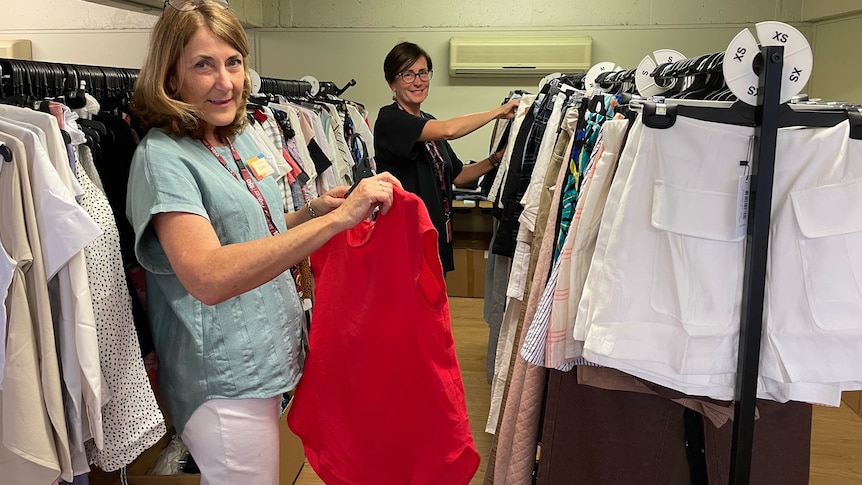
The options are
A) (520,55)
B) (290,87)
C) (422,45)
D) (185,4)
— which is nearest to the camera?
(185,4)

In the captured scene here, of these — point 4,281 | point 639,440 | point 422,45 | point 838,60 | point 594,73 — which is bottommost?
point 639,440

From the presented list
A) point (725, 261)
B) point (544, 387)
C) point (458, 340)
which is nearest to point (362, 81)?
point (458, 340)

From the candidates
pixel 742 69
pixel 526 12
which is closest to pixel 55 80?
pixel 742 69

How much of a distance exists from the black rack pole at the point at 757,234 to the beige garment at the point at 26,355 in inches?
52.8

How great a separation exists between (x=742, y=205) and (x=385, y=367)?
0.85 meters

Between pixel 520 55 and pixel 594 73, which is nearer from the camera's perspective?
pixel 594 73

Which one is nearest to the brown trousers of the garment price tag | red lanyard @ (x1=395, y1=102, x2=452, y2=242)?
the garment price tag

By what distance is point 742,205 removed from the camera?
1.30 m

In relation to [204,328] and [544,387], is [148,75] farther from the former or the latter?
[544,387]

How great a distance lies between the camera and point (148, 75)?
1.54 meters

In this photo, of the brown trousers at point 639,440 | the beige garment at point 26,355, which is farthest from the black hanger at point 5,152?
the brown trousers at point 639,440

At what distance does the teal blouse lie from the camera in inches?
56.9

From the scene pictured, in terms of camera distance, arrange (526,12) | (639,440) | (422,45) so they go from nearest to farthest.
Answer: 1. (639,440)
2. (526,12)
3. (422,45)

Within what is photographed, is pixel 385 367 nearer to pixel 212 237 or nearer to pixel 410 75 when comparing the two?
pixel 212 237
